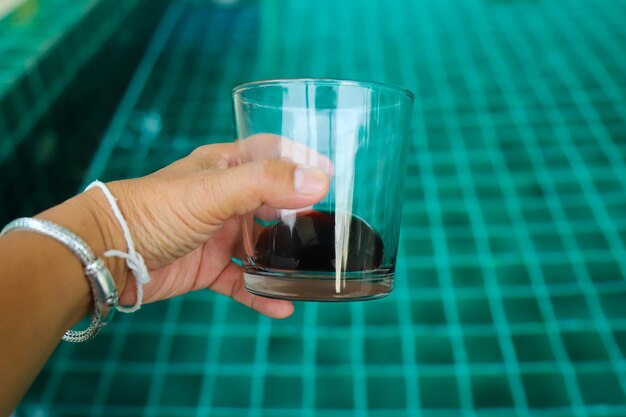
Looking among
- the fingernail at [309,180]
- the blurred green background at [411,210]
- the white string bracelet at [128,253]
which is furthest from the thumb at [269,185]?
the blurred green background at [411,210]

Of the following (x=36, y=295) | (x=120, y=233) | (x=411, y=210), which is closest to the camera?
(x=36, y=295)

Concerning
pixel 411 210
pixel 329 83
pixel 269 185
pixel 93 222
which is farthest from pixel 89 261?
pixel 411 210

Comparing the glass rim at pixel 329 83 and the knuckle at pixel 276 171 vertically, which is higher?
the glass rim at pixel 329 83

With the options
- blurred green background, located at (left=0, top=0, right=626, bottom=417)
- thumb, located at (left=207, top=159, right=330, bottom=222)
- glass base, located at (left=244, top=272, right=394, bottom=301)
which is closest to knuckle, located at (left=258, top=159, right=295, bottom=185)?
thumb, located at (left=207, top=159, right=330, bottom=222)

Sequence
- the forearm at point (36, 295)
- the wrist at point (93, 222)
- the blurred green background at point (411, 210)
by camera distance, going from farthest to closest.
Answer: the blurred green background at point (411, 210) → the wrist at point (93, 222) → the forearm at point (36, 295)

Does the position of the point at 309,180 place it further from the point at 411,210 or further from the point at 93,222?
the point at 411,210

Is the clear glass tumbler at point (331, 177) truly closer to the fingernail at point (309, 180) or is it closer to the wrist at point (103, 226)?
the fingernail at point (309, 180)

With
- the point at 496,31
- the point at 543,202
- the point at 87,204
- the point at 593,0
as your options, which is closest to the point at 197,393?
the point at 87,204
